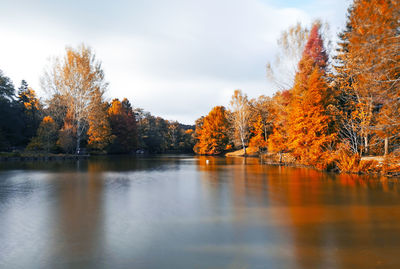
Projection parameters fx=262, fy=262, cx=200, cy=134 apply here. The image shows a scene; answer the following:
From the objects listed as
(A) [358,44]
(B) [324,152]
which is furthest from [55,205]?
(B) [324,152]

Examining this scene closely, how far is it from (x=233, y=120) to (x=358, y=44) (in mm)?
34407

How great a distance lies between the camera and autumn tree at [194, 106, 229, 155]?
157 feet

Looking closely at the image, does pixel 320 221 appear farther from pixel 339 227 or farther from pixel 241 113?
pixel 241 113

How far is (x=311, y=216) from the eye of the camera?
20.7ft

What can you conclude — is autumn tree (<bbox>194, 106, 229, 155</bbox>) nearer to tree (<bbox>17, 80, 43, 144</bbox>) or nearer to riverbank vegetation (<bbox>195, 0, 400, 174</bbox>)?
riverbank vegetation (<bbox>195, 0, 400, 174</bbox>)

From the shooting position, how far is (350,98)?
59.2 ft

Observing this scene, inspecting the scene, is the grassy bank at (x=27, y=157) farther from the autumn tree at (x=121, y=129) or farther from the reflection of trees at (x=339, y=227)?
the reflection of trees at (x=339, y=227)

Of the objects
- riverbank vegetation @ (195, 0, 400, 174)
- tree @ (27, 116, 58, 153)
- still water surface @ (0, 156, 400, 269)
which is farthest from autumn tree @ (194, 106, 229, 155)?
still water surface @ (0, 156, 400, 269)

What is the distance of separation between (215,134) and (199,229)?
1673 inches

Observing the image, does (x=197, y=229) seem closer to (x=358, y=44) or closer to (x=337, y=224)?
(x=337, y=224)

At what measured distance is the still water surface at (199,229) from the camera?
3.89 metres

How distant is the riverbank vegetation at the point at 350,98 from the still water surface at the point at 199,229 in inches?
140

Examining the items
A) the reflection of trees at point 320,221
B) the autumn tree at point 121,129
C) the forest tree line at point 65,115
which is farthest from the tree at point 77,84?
the reflection of trees at point 320,221

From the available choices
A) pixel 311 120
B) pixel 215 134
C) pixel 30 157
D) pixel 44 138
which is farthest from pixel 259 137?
pixel 30 157
